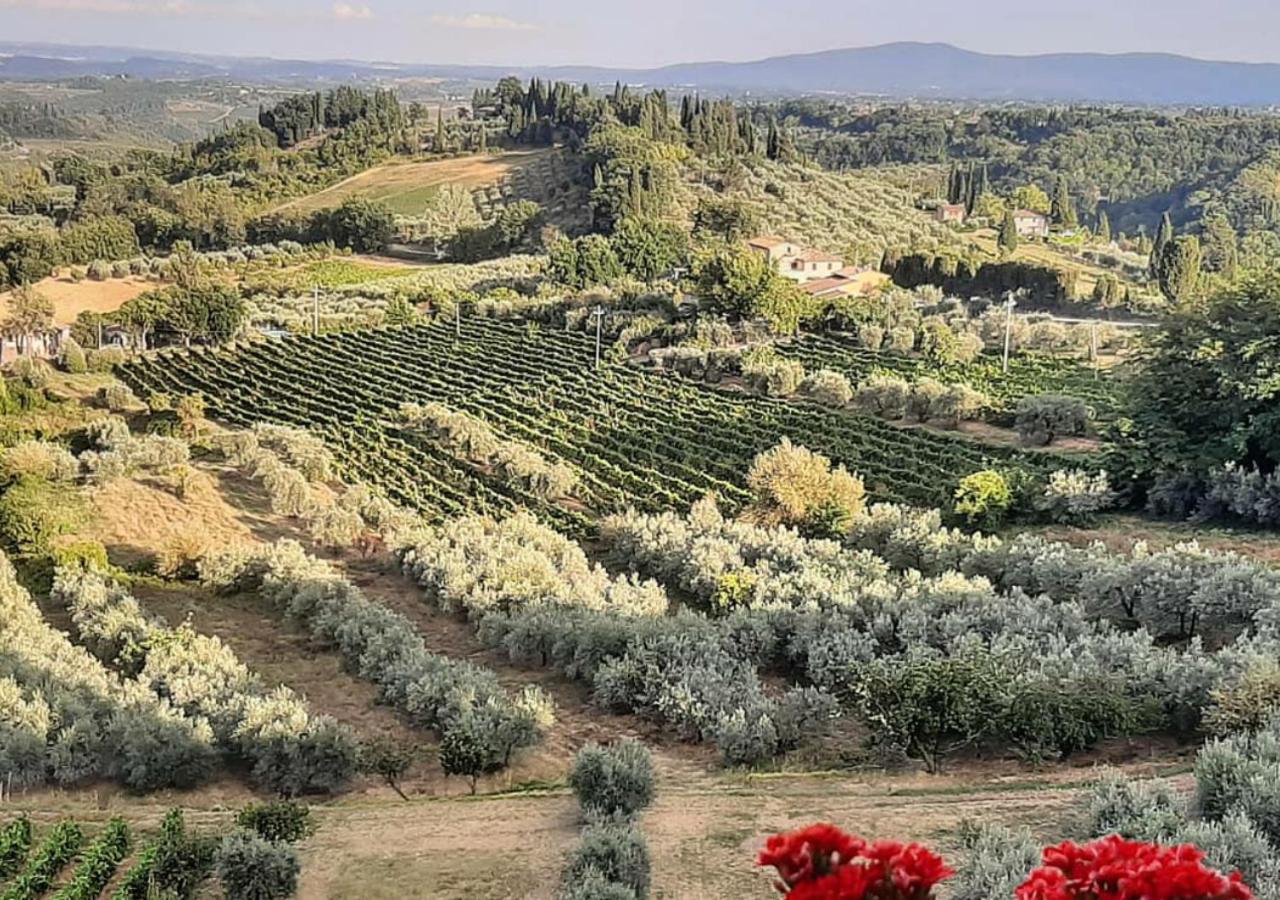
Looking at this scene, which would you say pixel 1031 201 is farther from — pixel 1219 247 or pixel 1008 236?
pixel 1219 247

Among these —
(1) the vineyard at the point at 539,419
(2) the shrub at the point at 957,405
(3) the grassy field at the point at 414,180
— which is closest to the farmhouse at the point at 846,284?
(1) the vineyard at the point at 539,419

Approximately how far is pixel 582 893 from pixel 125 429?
2604 cm

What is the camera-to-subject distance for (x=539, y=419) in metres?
31.9

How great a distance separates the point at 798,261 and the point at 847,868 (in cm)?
5983

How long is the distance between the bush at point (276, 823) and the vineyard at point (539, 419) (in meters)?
14.9

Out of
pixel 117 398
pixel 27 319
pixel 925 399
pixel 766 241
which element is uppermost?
pixel 766 241

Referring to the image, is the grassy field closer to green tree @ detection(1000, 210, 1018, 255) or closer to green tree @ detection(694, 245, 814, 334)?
green tree @ detection(1000, 210, 1018, 255)

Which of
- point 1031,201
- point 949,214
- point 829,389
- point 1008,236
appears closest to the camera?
point 829,389

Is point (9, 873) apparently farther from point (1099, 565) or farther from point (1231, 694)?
point (1099, 565)

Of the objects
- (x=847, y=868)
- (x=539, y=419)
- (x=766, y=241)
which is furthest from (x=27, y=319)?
(x=847, y=868)

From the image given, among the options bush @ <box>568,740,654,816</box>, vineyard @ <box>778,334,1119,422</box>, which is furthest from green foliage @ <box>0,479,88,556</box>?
vineyard @ <box>778,334,1119,422</box>

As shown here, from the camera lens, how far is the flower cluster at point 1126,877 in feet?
8.71

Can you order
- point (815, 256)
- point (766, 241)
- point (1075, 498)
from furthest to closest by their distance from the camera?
1. point (766, 241)
2. point (815, 256)
3. point (1075, 498)

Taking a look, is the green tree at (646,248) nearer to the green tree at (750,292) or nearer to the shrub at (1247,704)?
the green tree at (750,292)
